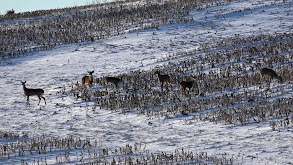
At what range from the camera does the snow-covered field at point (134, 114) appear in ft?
35.8

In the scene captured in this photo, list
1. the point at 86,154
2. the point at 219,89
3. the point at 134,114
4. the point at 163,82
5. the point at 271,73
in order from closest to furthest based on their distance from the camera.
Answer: the point at 86,154 → the point at 134,114 → the point at 219,89 → the point at 271,73 → the point at 163,82

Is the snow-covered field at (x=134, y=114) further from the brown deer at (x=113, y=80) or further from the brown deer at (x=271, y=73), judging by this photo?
the brown deer at (x=271, y=73)

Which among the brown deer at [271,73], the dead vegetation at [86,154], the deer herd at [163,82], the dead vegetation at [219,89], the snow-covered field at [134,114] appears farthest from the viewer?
the brown deer at [271,73]

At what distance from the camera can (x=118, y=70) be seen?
23094 millimetres

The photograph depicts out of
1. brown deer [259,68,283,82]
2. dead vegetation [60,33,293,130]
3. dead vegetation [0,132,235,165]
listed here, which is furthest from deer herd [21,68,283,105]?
dead vegetation [0,132,235,165]

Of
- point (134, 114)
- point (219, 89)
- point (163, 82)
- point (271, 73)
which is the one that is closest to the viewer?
point (134, 114)

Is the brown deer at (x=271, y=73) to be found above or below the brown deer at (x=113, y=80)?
above

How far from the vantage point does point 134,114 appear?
48.1 feet

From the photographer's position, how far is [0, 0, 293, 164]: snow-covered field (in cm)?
1092

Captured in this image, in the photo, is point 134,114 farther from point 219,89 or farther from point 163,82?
point 163,82

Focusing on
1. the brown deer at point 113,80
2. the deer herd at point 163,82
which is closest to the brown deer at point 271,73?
the deer herd at point 163,82

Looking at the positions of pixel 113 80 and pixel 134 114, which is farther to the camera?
pixel 113 80

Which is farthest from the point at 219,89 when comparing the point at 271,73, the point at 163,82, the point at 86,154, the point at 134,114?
the point at 86,154

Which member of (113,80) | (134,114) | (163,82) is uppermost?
(113,80)
